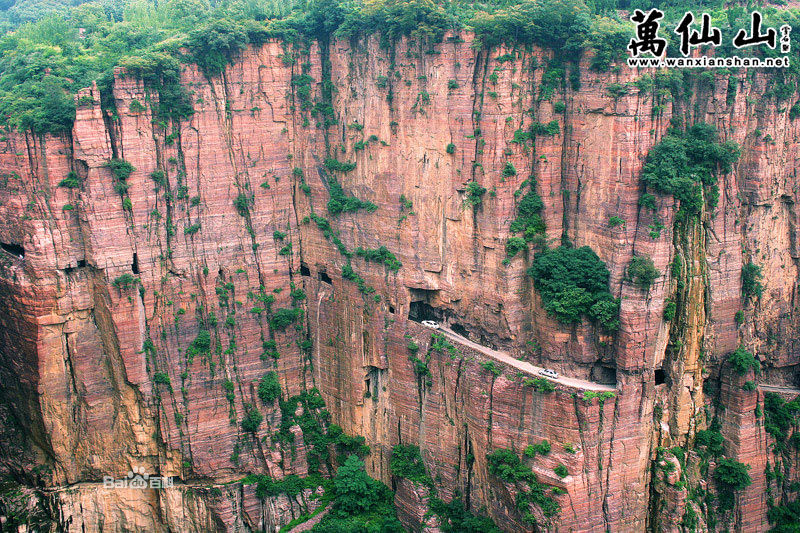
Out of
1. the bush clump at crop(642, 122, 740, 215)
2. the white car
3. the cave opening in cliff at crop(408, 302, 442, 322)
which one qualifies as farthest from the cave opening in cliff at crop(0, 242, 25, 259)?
the bush clump at crop(642, 122, 740, 215)

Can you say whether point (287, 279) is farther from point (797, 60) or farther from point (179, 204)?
point (797, 60)

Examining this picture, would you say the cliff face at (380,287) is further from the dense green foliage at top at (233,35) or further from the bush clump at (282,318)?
the dense green foliage at top at (233,35)

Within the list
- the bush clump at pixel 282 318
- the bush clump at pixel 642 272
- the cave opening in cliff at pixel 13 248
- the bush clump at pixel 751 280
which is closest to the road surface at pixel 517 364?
the bush clump at pixel 642 272

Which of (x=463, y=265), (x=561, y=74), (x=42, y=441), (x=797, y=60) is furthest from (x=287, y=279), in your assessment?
(x=797, y=60)

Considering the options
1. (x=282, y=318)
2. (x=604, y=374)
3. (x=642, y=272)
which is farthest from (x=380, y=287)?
(x=642, y=272)

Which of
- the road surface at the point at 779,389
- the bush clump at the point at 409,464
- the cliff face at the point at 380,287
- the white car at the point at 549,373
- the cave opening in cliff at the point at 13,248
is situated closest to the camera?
the cliff face at the point at 380,287
